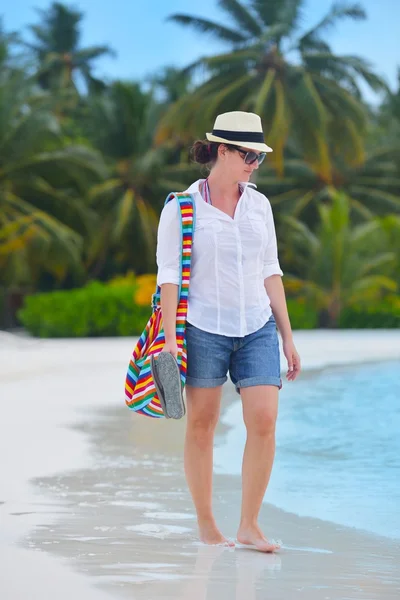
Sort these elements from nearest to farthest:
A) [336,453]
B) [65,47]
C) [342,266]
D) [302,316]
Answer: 1. [336,453]
2. [302,316]
3. [342,266]
4. [65,47]

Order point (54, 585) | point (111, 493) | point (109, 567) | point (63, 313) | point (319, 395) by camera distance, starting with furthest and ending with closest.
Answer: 1. point (63, 313)
2. point (319, 395)
3. point (111, 493)
4. point (109, 567)
5. point (54, 585)

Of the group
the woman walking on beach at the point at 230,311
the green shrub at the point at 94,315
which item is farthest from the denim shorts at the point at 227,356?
the green shrub at the point at 94,315

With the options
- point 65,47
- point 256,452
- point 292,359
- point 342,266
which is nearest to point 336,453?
point 292,359

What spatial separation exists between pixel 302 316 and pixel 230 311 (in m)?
22.5

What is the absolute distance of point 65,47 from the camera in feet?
149

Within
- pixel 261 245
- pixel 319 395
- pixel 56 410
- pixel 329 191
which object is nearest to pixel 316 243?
pixel 329 191

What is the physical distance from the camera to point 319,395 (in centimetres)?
1180

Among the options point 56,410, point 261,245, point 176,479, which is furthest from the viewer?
point 56,410

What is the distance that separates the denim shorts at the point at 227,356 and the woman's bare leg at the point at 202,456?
0.24 feet

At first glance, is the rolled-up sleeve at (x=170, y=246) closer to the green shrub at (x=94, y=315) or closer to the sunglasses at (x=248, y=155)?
the sunglasses at (x=248, y=155)

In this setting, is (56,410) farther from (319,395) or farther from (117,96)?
(117,96)

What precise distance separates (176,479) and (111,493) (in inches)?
22.4

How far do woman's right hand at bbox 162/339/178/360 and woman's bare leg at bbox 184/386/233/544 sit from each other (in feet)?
0.69

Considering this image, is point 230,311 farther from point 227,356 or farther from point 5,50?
point 5,50
